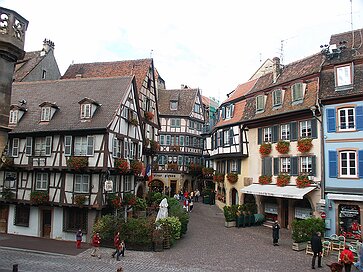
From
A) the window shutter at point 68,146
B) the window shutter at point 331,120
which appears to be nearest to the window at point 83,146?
the window shutter at point 68,146

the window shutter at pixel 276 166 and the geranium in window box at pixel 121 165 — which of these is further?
the window shutter at pixel 276 166

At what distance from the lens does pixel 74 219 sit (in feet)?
74.1

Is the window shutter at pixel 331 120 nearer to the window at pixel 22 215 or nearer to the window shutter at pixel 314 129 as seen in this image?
the window shutter at pixel 314 129

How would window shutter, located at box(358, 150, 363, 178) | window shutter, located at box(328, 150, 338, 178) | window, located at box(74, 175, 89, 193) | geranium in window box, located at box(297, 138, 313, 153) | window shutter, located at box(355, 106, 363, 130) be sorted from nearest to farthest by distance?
1. window shutter, located at box(358, 150, 363, 178)
2. window shutter, located at box(355, 106, 363, 130)
3. window shutter, located at box(328, 150, 338, 178)
4. window, located at box(74, 175, 89, 193)
5. geranium in window box, located at box(297, 138, 313, 153)

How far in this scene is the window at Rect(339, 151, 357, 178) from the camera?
A: 20430 mm

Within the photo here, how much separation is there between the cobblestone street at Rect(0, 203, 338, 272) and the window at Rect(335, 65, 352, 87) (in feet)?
34.0

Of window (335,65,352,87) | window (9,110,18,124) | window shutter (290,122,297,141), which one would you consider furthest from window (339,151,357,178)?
window (9,110,18,124)

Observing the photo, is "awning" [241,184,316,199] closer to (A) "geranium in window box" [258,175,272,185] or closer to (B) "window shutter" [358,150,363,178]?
(A) "geranium in window box" [258,175,272,185]

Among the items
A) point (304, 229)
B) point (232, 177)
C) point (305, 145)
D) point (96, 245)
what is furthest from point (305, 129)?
point (96, 245)

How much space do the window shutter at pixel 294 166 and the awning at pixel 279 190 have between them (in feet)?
3.25

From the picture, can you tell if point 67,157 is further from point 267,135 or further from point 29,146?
point 267,135

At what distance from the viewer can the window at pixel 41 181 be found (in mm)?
23250

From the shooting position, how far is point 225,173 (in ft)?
105

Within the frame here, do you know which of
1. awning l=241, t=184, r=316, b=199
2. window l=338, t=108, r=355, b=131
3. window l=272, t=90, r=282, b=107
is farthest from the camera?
window l=272, t=90, r=282, b=107
